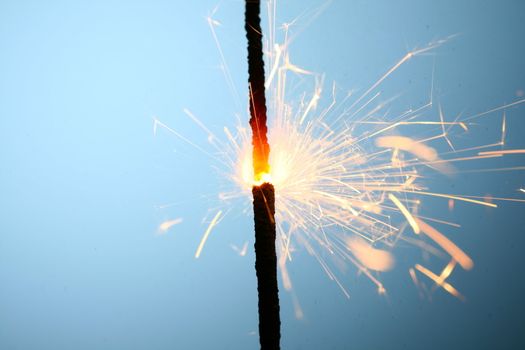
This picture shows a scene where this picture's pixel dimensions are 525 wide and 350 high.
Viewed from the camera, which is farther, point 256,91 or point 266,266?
point 256,91

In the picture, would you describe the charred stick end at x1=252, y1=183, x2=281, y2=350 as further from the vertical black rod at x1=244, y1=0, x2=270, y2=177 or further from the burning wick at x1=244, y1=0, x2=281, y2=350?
the vertical black rod at x1=244, y1=0, x2=270, y2=177

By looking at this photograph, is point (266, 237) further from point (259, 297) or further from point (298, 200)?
point (298, 200)

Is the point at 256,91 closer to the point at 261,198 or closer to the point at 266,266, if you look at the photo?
the point at 261,198

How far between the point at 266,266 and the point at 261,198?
0.39 m

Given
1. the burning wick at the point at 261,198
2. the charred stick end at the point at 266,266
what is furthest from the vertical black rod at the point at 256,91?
the charred stick end at the point at 266,266

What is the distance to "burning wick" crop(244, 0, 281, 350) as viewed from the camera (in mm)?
2484

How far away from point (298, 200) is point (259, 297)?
3.05m

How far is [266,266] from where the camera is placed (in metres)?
2.48

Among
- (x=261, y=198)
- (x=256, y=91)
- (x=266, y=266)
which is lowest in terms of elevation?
(x=266, y=266)

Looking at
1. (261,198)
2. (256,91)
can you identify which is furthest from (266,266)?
(256,91)

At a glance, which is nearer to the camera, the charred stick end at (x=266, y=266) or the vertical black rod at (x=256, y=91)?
the charred stick end at (x=266, y=266)

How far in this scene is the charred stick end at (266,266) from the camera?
97.6 inches

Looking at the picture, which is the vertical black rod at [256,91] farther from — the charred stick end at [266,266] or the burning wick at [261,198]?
the charred stick end at [266,266]

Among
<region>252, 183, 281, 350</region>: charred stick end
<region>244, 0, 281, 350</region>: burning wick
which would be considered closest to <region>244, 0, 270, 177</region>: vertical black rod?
<region>244, 0, 281, 350</region>: burning wick
